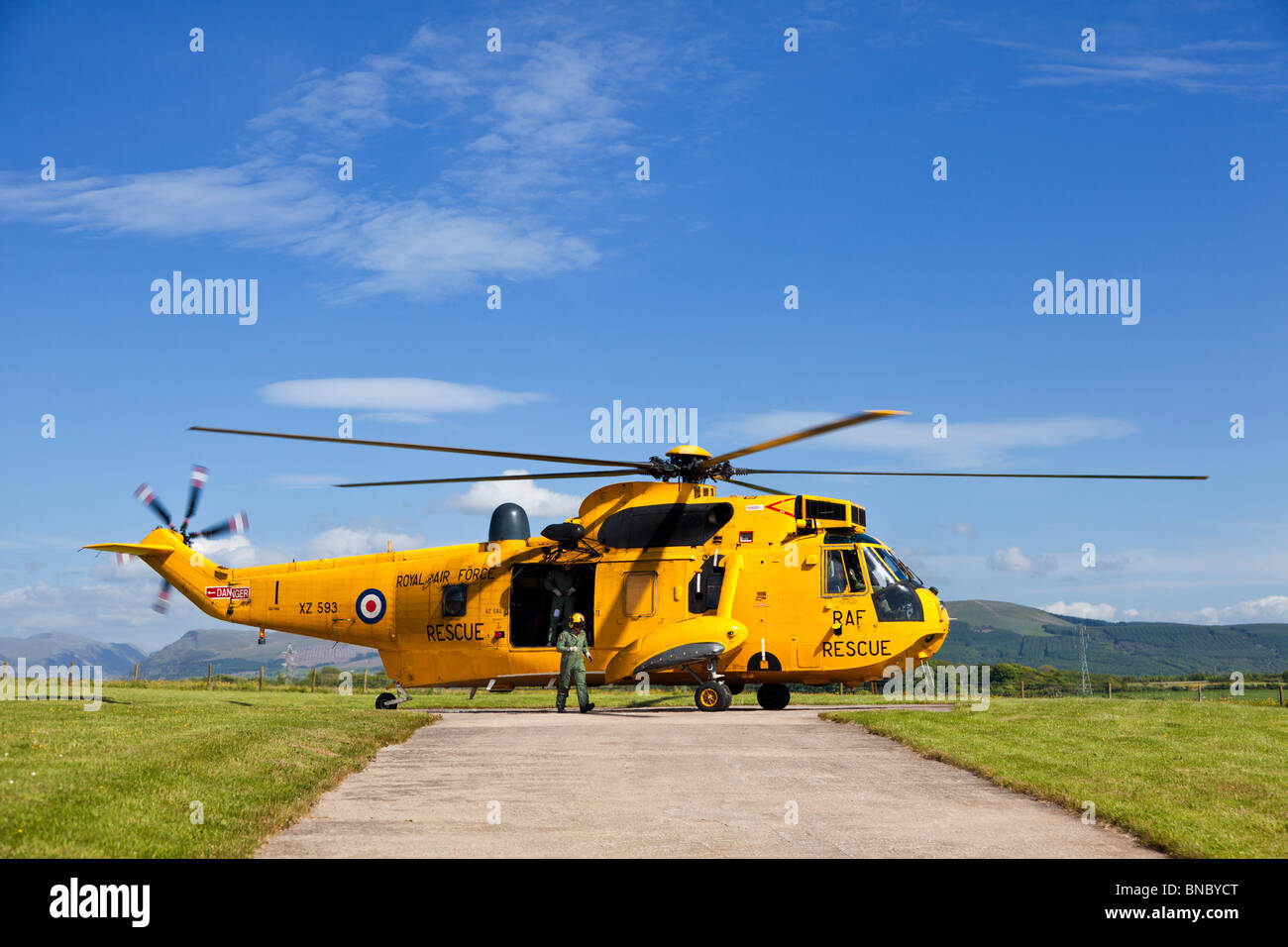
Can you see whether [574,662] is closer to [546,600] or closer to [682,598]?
[546,600]

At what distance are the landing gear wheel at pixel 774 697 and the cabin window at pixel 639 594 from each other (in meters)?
3.65

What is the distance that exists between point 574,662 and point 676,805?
13.3 m

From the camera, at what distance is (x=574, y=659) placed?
25.3 meters

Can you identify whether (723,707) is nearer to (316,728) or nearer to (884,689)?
(884,689)

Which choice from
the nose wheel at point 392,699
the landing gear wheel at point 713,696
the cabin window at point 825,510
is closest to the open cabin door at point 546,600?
the landing gear wheel at point 713,696

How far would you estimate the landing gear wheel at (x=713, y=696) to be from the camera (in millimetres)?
25000

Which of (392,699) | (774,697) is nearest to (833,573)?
(774,697)

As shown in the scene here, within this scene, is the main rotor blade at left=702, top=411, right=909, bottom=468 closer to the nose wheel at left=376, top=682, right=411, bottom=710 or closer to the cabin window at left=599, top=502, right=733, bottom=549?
the cabin window at left=599, top=502, right=733, bottom=549

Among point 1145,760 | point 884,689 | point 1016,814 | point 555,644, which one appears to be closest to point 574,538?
point 555,644

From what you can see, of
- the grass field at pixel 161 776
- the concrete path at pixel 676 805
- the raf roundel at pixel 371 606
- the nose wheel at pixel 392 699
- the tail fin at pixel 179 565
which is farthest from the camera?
the tail fin at pixel 179 565

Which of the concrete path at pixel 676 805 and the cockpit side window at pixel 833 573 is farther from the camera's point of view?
the cockpit side window at pixel 833 573

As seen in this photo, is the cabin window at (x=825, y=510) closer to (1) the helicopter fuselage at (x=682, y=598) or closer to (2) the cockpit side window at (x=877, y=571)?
(1) the helicopter fuselage at (x=682, y=598)

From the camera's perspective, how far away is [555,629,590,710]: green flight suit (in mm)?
25234
